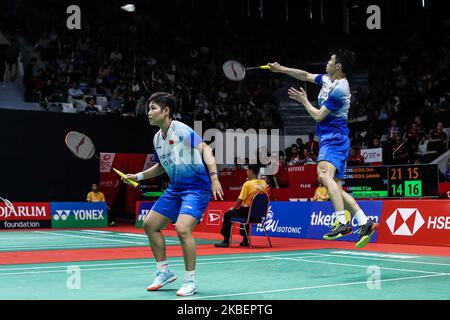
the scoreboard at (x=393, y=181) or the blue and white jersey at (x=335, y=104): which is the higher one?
the blue and white jersey at (x=335, y=104)

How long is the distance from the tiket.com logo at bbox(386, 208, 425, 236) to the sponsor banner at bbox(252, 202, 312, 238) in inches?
77.6

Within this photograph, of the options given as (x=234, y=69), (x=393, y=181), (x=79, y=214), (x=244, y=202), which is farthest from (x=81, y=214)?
(x=393, y=181)

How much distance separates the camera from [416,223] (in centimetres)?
1129

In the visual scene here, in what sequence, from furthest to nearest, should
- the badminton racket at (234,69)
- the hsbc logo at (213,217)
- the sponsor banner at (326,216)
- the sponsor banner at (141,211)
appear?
the sponsor banner at (141,211) < the hsbc logo at (213,217) < the badminton racket at (234,69) < the sponsor banner at (326,216)

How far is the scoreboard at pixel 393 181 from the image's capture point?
11.6 metres

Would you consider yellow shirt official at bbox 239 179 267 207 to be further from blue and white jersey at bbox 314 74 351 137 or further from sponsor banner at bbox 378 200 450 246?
blue and white jersey at bbox 314 74 351 137

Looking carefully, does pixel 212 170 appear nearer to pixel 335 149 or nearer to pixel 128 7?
pixel 335 149

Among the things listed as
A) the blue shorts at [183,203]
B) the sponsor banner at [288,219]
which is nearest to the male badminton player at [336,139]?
the blue shorts at [183,203]

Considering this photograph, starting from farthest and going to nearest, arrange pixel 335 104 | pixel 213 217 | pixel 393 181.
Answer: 1. pixel 213 217
2. pixel 393 181
3. pixel 335 104

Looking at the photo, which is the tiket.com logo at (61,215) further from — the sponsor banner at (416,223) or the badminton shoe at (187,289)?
the badminton shoe at (187,289)

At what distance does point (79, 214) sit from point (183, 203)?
44.9ft

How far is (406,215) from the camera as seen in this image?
11.4 meters

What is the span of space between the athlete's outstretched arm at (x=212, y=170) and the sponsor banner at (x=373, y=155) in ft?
39.1

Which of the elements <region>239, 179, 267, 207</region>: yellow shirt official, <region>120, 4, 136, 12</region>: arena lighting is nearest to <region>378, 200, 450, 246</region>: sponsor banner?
<region>239, 179, 267, 207</region>: yellow shirt official
